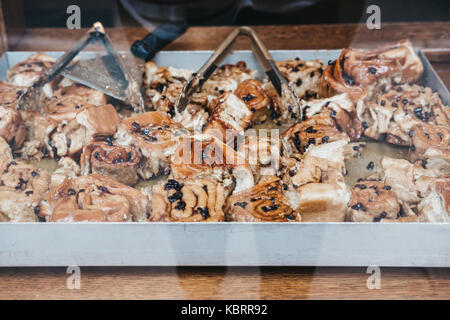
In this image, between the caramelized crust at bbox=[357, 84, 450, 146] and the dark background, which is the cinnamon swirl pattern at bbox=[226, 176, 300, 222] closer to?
the caramelized crust at bbox=[357, 84, 450, 146]

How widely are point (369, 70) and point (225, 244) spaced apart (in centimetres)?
134

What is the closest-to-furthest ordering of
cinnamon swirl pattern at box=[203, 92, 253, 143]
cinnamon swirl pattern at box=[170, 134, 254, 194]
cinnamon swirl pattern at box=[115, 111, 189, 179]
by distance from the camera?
cinnamon swirl pattern at box=[170, 134, 254, 194] < cinnamon swirl pattern at box=[115, 111, 189, 179] < cinnamon swirl pattern at box=[203, 92, 253, 143]

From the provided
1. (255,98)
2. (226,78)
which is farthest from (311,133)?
(226,78)

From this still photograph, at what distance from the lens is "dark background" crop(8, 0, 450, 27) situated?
2.38 m

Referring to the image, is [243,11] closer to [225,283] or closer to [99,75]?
[99,75]

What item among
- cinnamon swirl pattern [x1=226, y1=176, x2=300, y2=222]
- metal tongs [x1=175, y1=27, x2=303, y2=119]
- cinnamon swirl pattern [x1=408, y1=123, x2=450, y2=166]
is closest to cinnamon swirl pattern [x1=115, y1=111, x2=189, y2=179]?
metal tongs [x1=175, y1=27, x2=303, y2=119]

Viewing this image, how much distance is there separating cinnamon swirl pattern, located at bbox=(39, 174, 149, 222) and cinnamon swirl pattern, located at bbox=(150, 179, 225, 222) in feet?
0.23

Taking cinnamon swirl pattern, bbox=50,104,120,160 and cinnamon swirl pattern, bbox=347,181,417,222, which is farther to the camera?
cinnamon swirl pattern, bbox=50,104,120,160

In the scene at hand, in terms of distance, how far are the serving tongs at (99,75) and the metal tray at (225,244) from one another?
32.9 inches

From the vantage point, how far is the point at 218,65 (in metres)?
2.13

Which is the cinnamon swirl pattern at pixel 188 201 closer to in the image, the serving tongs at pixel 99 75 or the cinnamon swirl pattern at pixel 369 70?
the serving tongs at pixel 99 75

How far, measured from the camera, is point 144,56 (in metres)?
2.35

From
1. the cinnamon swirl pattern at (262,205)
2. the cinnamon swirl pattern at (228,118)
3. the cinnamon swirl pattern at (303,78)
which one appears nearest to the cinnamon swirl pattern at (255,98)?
the cinnamon swirl pattern at (228,118)

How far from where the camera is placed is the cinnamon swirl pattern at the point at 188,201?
1.47 meters
